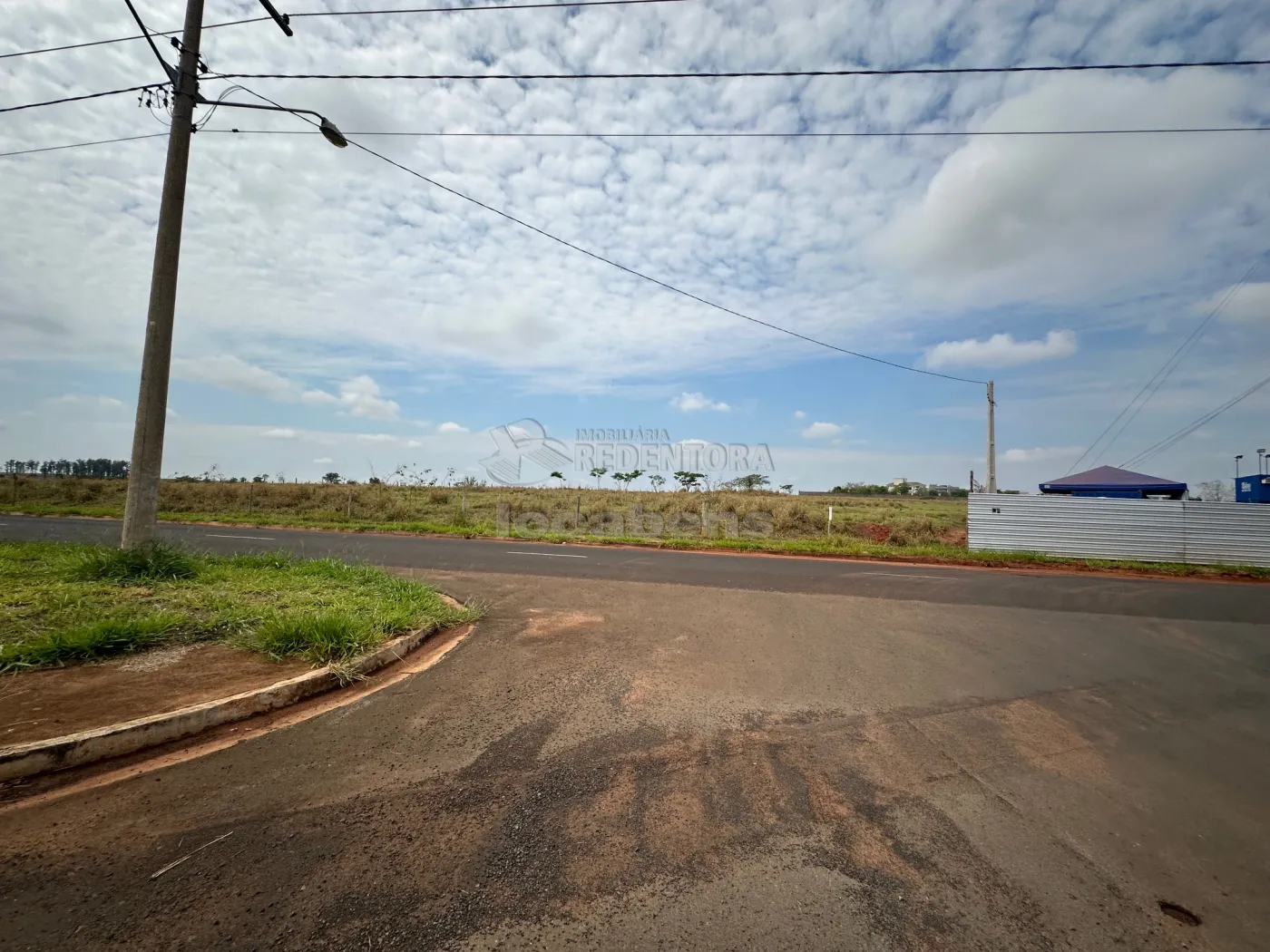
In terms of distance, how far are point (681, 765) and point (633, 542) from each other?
14.9 meters

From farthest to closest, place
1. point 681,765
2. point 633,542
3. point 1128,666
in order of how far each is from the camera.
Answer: point 633,542
point 1128,666
point 681,765

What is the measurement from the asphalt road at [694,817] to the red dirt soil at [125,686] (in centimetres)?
59

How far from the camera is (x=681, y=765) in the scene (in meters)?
3.20

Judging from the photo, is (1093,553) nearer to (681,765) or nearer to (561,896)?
(681,765)

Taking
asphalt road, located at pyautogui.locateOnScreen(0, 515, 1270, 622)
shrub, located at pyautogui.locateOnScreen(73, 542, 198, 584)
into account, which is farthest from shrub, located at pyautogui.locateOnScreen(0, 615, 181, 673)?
asphalt road, located at pyautogui.locateOnScreen(0, 515, 1270, 622)

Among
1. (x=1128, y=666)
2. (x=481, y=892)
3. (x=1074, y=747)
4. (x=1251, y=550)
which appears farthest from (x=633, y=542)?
(x=1251, y=550)

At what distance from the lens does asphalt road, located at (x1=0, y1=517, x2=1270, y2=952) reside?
203 cm

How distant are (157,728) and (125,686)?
0.87m

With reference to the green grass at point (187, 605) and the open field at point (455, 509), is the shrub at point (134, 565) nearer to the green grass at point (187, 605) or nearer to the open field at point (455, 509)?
the green grass at point (187, 605)

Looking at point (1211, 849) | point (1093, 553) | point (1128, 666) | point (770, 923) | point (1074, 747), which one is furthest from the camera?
Result: point (1093, 553)

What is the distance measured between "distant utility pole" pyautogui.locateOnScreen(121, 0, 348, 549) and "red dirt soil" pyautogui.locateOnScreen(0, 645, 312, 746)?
3.44 m

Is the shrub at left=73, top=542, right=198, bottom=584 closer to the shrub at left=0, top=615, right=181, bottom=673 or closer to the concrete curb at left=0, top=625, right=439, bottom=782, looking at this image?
the shrub at left=0, top=615, right=181, bottom=673

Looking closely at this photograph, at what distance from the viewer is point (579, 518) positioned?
84.0ft

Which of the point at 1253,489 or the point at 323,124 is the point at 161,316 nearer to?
the point at 323,124
